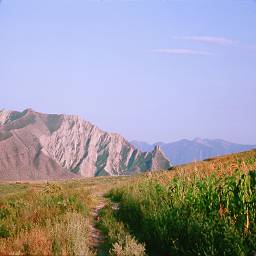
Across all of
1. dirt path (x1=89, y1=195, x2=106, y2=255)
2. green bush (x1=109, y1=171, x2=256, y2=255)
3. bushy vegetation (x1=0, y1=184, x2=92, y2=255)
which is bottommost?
dirt path (x1=89, y1=195, x2=106, y2=255)

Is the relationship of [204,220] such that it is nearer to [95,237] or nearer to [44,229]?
[95,237]

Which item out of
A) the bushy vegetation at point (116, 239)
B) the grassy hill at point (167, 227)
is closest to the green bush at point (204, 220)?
the grassy hill at point (167, 227)

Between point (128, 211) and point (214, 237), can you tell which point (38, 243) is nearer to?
point (214, 237)

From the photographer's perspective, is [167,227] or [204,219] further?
[167,227]

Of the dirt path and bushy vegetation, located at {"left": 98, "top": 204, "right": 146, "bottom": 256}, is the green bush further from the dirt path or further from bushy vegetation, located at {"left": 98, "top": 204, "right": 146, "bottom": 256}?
the dirt path

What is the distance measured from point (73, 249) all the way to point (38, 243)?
72 cm

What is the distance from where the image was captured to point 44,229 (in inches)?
432

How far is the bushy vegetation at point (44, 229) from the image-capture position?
368 inches

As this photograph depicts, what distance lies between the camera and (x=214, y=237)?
8.88 meters

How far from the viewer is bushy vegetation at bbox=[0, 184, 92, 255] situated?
9.36 metres

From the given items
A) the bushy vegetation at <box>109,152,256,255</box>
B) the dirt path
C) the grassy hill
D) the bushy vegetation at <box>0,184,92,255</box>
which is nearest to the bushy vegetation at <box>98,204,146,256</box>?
the grassy hill

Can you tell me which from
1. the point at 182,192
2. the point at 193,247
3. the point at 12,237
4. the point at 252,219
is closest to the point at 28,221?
the point at 12,237

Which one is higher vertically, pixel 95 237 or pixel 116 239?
pixel 116 239

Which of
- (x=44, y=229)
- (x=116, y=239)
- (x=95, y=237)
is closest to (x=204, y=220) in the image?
(x=116, y=239)
